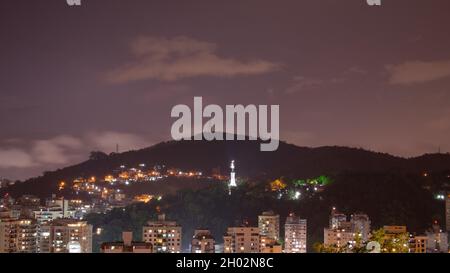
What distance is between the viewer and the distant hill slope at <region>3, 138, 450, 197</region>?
19.6m

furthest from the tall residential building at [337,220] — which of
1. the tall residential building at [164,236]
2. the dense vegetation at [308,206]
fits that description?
the tall residential building at [164,236]

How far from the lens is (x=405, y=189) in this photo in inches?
641

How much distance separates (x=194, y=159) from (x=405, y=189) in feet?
26.5

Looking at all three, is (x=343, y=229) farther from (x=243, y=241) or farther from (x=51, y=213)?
(x=51, y=213)

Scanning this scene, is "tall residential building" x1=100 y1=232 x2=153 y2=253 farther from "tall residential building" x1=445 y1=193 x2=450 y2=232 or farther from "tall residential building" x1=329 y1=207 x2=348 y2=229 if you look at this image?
"tall residential building" x1=445 y1=193 x2=450 y2=232

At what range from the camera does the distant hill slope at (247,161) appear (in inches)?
773

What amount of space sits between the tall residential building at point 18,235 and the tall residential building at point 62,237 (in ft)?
0.70

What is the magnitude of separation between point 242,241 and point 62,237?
160 inches

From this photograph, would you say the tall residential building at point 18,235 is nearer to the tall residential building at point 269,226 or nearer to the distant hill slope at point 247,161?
the tall residential building at point 269,226

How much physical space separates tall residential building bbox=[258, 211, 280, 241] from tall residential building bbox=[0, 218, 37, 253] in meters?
5.29

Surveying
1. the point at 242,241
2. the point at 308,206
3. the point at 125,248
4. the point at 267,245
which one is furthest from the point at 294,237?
the point at 125,248
